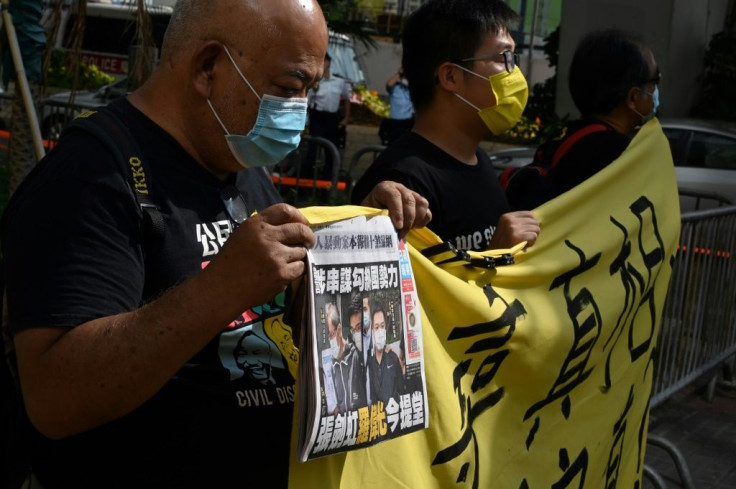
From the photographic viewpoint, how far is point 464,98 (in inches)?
127

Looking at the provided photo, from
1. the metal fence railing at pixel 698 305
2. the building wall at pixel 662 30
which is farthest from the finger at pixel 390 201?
the building wall at pixel 662 30

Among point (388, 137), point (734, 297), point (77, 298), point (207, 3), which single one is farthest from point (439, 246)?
point (388, 137)

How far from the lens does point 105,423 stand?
6.16ft

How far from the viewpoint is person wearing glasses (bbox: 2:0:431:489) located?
173 centimetres

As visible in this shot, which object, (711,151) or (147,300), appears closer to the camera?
(147,300)

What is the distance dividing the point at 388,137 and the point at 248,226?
15162mm

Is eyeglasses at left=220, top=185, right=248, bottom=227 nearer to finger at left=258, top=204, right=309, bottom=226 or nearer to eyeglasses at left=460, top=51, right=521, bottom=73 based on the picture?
finger at left=258, top=204, right=309, bottom=226

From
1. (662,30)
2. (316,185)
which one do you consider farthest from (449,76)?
(662,30)

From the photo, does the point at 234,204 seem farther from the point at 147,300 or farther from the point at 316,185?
the point at 316,185

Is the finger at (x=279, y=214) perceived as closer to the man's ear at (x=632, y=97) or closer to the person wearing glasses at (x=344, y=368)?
the person wearing glasses at (x=344, y=368)

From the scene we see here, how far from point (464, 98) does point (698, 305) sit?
11.3 ft

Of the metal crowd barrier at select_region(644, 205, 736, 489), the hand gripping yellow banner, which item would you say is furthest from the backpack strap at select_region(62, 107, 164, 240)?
the metal crowd barrier at select_region(644, 205, 736, 489)

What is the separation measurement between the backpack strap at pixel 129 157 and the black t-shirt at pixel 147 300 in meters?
0.02

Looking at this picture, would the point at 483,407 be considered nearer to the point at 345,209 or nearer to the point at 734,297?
the point at 345,209
